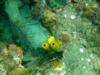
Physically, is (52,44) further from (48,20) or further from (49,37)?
(48,20)

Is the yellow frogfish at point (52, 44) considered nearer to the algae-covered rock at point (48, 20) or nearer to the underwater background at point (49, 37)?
the underwater background at point (49, 37)

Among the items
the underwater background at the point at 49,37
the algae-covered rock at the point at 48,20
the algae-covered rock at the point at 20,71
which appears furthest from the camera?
the algae-covered rock at the point at 48,20

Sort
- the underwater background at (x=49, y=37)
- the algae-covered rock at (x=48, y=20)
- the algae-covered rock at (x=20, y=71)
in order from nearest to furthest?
the algae-covered rock at (x=20, y=71) → the underwater background at (x=49, y=37) → the algae-covered rock at (x=48, y=20)

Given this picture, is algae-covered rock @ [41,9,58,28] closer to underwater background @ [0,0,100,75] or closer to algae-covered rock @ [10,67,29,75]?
underwater background @ [0,0,100,75]

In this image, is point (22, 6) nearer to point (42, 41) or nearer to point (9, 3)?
point (9, 3)

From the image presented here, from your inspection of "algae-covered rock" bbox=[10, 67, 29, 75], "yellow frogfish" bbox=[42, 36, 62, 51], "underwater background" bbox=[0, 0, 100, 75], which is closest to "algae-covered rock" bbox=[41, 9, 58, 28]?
"underwater background" bbox=[0, 0, 100, 75]

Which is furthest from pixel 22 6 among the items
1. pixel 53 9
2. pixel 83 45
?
pixel 83 45

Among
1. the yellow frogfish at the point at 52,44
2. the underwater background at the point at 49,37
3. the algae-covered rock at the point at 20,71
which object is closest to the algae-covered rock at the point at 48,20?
the underwater background at the point at 49,37

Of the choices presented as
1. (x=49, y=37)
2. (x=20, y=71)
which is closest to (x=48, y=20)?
(x=49, y=37)

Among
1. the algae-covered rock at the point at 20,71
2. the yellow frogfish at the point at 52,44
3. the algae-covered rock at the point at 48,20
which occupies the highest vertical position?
the algae-covered rock at the point at 48,20
